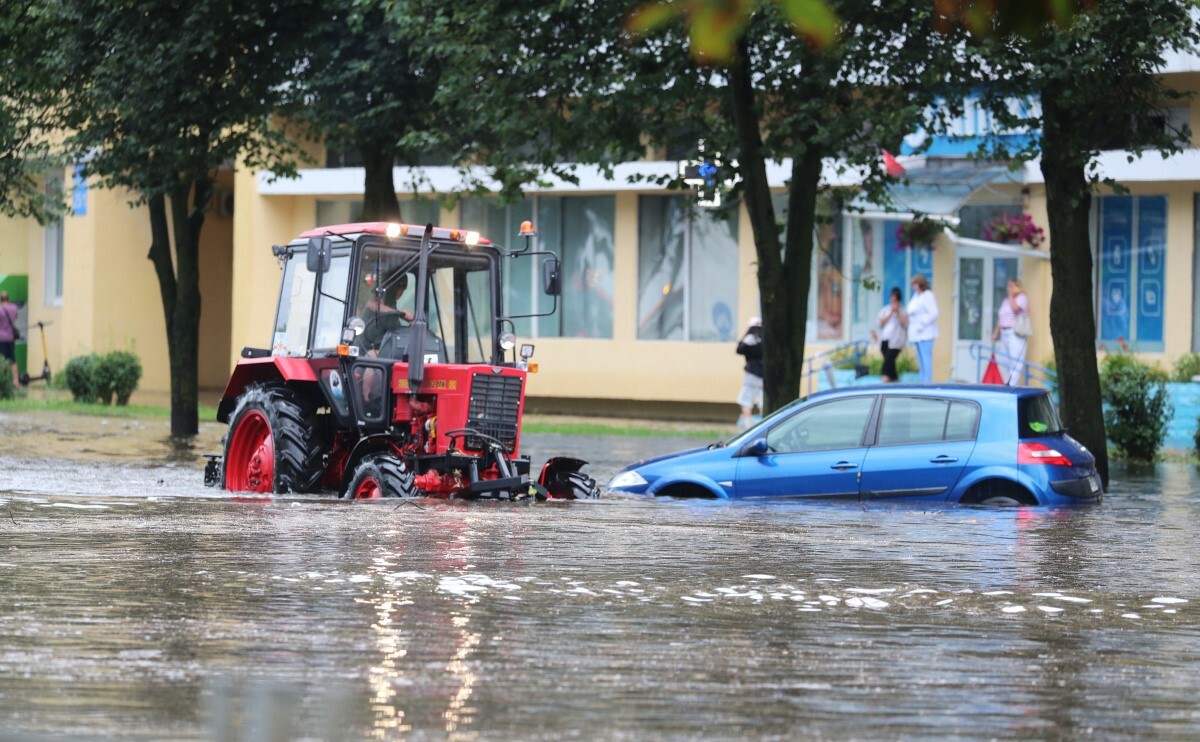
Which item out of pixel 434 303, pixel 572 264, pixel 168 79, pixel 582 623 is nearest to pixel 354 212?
pixel 572 264

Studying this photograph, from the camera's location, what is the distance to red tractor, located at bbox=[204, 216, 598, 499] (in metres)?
14.2

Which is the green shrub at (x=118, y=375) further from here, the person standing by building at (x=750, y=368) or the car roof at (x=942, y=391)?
the car roof at (x=942, y=391)

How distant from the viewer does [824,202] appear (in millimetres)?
26344

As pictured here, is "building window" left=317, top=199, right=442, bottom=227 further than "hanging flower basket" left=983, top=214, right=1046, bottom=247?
Yes

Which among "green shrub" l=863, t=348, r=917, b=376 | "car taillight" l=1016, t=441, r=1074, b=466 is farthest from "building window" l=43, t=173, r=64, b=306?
"car taillight" l=1016, t=441, r=1074, b=466

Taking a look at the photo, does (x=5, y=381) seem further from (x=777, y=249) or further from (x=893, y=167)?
(x=777, y=249)

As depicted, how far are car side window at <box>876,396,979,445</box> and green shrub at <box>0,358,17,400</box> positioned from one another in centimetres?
2351

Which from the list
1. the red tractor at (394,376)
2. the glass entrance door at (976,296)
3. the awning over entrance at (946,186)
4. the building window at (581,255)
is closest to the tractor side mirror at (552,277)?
the red tractor at (394,376)

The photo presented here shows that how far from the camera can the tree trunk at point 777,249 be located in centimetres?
1941

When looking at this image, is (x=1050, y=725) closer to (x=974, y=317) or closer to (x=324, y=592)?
(x=324, y=592)

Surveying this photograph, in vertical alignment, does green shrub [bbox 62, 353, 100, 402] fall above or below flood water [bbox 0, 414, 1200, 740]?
above

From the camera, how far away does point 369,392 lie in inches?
568

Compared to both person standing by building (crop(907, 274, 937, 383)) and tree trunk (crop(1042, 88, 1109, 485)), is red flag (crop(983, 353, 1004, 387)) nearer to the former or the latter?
person standing by building (crop(907, 274, 937, 383))

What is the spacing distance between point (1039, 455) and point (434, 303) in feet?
15.7
